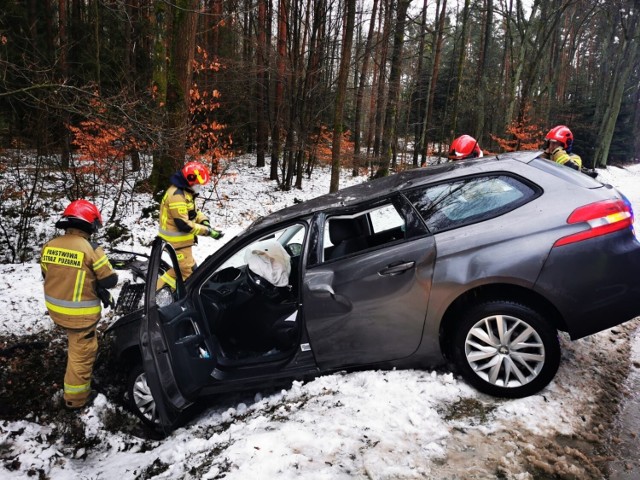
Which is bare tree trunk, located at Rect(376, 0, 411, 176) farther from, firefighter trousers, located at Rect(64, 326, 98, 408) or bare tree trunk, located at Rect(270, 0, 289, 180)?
firefighter trousers, located at Rect(64, 326, 98, 408)

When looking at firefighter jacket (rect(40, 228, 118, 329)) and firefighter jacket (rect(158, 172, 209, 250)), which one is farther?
firefighter jacket (rect(158, 172, 209, 250))

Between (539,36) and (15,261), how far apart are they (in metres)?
22.6

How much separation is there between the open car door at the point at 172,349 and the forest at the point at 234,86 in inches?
108

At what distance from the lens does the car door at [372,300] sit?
2867 mm

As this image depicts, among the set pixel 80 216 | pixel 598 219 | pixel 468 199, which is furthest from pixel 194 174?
pixel 598 219

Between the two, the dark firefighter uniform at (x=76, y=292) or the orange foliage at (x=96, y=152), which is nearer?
the dark firefighter uniform at (x=76, y=292)

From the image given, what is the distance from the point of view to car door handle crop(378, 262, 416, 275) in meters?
2.87

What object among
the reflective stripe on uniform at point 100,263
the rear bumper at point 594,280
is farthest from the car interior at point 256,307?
the rear bumper at point 594,280

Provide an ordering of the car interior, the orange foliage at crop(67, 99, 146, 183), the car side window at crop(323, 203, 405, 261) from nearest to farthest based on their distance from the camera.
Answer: the car side window at crop(323, 203, 405, 261) < the car interior < the orange foliage at crop(67, 99, 146, 183)

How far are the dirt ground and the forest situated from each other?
115 inches

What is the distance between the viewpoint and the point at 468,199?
303 centimetres

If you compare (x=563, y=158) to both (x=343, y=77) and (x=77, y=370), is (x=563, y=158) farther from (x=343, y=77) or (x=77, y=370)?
(x=343, y=77)

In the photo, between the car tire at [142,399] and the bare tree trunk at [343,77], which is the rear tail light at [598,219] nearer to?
the car tire at [142,399]

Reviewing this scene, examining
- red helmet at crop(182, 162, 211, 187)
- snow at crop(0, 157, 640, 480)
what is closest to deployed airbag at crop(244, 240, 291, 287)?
snow at crop(0, 157, 640, 480)
